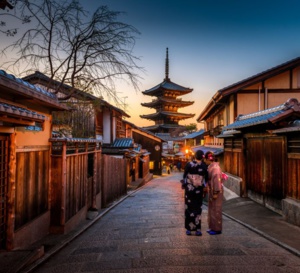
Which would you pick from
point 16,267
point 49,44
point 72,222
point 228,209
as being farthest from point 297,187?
point 49,44

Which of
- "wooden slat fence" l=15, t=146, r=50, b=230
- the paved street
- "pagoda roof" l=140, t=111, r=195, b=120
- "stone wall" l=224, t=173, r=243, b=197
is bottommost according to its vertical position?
the paved street

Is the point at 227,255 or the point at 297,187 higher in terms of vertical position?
the point at 297,187

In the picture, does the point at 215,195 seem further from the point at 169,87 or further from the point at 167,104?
the point at 167,104

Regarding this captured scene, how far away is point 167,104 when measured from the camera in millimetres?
52031

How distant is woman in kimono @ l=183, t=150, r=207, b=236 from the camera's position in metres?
6.34

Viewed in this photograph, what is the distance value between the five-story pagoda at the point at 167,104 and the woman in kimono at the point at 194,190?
44.1 meters

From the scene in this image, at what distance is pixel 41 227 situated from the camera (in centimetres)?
634

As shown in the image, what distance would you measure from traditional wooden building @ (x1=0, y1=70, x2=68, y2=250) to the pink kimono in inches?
151

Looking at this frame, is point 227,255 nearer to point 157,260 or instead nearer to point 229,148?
point 157,260

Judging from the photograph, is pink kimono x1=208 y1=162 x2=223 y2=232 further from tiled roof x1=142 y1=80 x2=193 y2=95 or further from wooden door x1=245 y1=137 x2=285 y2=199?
tiled roof x1=142 y1=80 x2=193 y2=95

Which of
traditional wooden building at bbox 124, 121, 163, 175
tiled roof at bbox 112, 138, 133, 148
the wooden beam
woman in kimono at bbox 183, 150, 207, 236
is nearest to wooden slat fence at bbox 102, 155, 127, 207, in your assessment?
woman in kimono at bbox 183, 150, 207, 236

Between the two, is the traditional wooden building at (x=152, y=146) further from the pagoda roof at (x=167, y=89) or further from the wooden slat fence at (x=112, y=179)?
the wooden slat fence at (x=112, y=179)

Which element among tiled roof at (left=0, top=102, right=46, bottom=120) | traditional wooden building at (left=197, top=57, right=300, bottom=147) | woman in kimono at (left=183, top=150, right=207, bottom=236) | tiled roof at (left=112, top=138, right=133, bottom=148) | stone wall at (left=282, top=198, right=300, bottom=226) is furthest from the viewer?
tiled roof at (left=112, top=138, right=133, bottom=148)

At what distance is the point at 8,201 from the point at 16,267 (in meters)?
1.26
